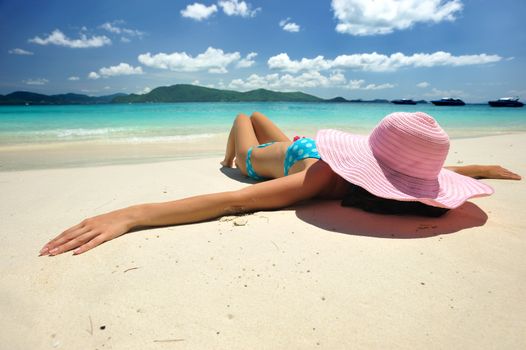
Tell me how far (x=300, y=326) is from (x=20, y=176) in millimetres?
4420

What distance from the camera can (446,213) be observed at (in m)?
2.37

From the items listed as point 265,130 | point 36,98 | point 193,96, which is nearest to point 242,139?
point 265,130

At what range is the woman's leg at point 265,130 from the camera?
4.32 meters

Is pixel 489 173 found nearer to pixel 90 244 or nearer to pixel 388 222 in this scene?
pixel 388 222

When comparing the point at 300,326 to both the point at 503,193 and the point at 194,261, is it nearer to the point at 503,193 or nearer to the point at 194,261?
the point at 194,261

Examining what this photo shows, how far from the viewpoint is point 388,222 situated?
2238 millimetres

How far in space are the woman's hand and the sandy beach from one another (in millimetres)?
65

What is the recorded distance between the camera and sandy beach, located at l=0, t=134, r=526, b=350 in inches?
48.6

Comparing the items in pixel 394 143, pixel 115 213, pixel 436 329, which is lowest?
pixel 436 329

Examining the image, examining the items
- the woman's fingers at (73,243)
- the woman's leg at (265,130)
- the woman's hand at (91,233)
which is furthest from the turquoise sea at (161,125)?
the woman's fingers at (73,243)

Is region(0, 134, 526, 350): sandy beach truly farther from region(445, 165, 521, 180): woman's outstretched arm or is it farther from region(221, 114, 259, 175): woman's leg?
region(221, 114, 259, 175): woman's leg

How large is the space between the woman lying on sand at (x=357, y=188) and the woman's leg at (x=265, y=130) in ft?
5.17

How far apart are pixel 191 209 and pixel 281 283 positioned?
993 millimetres

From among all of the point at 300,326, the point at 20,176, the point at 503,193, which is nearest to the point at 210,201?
the point at 300,326
